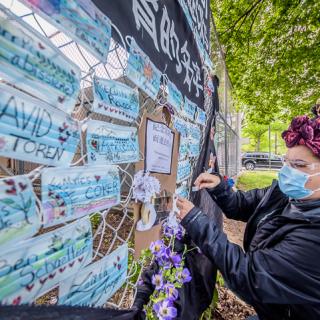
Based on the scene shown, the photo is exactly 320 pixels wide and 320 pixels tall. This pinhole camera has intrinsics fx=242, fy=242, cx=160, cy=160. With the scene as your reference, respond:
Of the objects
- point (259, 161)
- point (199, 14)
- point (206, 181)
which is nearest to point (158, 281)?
point (206, 181)

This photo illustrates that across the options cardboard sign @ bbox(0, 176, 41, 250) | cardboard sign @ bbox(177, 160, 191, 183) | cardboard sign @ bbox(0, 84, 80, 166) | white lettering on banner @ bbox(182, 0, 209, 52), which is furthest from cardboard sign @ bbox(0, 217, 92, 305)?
white lettering on banner @ bbox(182, 0, 209, 52)

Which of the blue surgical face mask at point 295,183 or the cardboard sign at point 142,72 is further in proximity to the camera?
the blue surgical face mask at point 295,183

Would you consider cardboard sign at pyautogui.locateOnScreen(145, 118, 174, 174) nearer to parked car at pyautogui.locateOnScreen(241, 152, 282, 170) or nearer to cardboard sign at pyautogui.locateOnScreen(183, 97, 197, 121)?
cardboard sign at pyautogui.locateOnScreen(183, 97, 197, 121)

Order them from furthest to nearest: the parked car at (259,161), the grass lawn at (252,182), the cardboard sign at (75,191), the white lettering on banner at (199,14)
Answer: the parked car at (259,161) → the grass lawn at (252,182) → the white lettering on banner at (199,14) → the cardboard sign at (75,191)

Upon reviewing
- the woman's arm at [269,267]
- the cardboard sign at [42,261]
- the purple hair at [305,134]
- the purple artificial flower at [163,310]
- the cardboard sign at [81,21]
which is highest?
the cardboard sign at [81,21]

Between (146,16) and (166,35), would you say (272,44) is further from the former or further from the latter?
(146,16)

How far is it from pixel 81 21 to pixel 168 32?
796mm

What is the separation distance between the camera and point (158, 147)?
1.19m

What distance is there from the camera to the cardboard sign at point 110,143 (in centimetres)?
73

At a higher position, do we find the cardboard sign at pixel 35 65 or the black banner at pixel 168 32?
the black banner at pixel 168 32

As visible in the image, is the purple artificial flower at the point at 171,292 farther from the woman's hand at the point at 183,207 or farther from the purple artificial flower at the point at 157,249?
the woman's hand at the point at 183,207

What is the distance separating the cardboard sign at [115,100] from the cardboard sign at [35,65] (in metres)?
0.10

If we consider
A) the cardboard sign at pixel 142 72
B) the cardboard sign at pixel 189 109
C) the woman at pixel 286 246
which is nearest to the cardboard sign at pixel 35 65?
the cardboard sign at pixel 142 72

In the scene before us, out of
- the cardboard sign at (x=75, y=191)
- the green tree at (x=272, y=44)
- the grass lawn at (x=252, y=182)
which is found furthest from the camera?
the grass lawn at (x=252, y=182)
